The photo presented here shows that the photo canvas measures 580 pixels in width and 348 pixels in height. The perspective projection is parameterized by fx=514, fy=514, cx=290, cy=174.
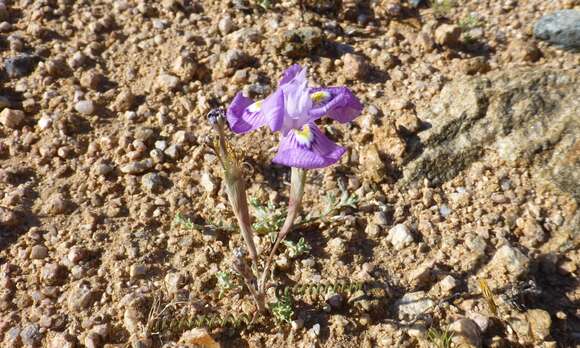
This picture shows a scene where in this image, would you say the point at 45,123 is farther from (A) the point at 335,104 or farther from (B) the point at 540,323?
(B) the point at 540,323

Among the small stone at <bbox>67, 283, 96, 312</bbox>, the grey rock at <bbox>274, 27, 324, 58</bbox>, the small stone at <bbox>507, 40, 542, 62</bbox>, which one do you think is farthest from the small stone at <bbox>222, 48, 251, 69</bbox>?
the small stone at <bbox>507, 40, 542, 62</bbox>

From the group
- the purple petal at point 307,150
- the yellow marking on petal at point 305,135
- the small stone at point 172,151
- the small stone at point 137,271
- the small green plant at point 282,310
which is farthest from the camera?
the small stone at point 172,151

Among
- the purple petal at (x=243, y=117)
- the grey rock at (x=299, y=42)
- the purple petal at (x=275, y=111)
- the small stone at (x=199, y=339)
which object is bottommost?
the small stone at (x=199, y=339)

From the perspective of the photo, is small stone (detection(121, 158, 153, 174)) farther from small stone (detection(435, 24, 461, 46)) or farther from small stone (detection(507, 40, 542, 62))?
small stone (detection(507, 40, 542, 62))

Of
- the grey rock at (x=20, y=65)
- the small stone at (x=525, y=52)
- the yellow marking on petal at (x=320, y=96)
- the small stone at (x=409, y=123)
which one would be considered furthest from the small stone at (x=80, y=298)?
the small stone at (x=525, y=52)

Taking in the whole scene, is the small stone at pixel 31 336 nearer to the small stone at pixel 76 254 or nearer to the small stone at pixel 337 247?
the small stone at pixel 76 254

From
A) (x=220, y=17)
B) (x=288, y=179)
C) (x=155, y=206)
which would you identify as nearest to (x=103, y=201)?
(x=155, y=206)

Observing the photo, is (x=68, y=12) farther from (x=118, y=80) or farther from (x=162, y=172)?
(x=162, y=172)
